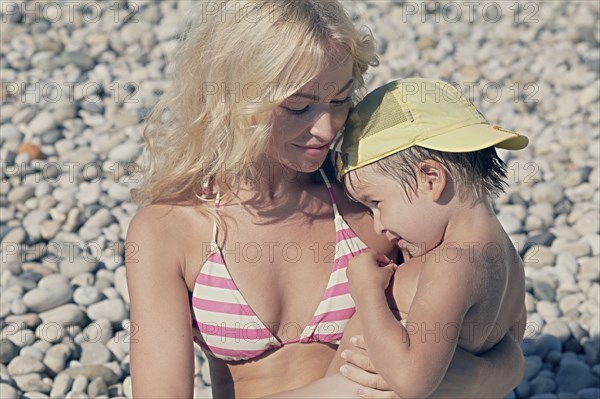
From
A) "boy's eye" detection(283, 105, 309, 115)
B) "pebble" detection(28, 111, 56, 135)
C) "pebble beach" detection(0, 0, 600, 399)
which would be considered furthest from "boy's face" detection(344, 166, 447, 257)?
"pebble" detection(28, 111, 56, 135)

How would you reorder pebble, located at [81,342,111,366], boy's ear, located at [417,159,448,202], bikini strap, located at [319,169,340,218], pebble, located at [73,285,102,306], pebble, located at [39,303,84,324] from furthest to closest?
pebble, located at [73,285,102,306]
pebble, located at [39,303,84,324]
pebble, located at [81,342,111,366]
bikini strap, located at [319,169,340,218]
boy's ear, located at [417,159,448,202]

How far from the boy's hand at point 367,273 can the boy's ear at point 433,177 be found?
0.23m

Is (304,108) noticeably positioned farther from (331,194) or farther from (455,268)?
(455,268)

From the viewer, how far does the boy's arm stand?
2.42 m

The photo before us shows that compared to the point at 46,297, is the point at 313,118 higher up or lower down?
higher up

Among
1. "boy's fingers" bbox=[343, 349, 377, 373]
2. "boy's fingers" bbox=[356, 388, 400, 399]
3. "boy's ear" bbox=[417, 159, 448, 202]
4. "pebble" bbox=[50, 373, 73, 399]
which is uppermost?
"boy's ear" bbox=[417, 159, 448, 202]

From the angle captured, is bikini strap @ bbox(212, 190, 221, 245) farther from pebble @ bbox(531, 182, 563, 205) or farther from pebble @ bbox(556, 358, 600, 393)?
pebble @ bbox(531, 182, 563, 205)

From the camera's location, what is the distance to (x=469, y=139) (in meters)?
2.51

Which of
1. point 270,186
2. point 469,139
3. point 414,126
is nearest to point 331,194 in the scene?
point 270,186

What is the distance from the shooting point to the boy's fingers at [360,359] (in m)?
2.57

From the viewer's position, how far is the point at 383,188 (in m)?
2.61

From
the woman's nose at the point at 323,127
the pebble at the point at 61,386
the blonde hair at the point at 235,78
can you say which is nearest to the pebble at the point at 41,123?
the pebble at the point at 61,386

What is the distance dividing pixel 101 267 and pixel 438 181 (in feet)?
6.19

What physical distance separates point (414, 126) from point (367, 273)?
1.27 ft
